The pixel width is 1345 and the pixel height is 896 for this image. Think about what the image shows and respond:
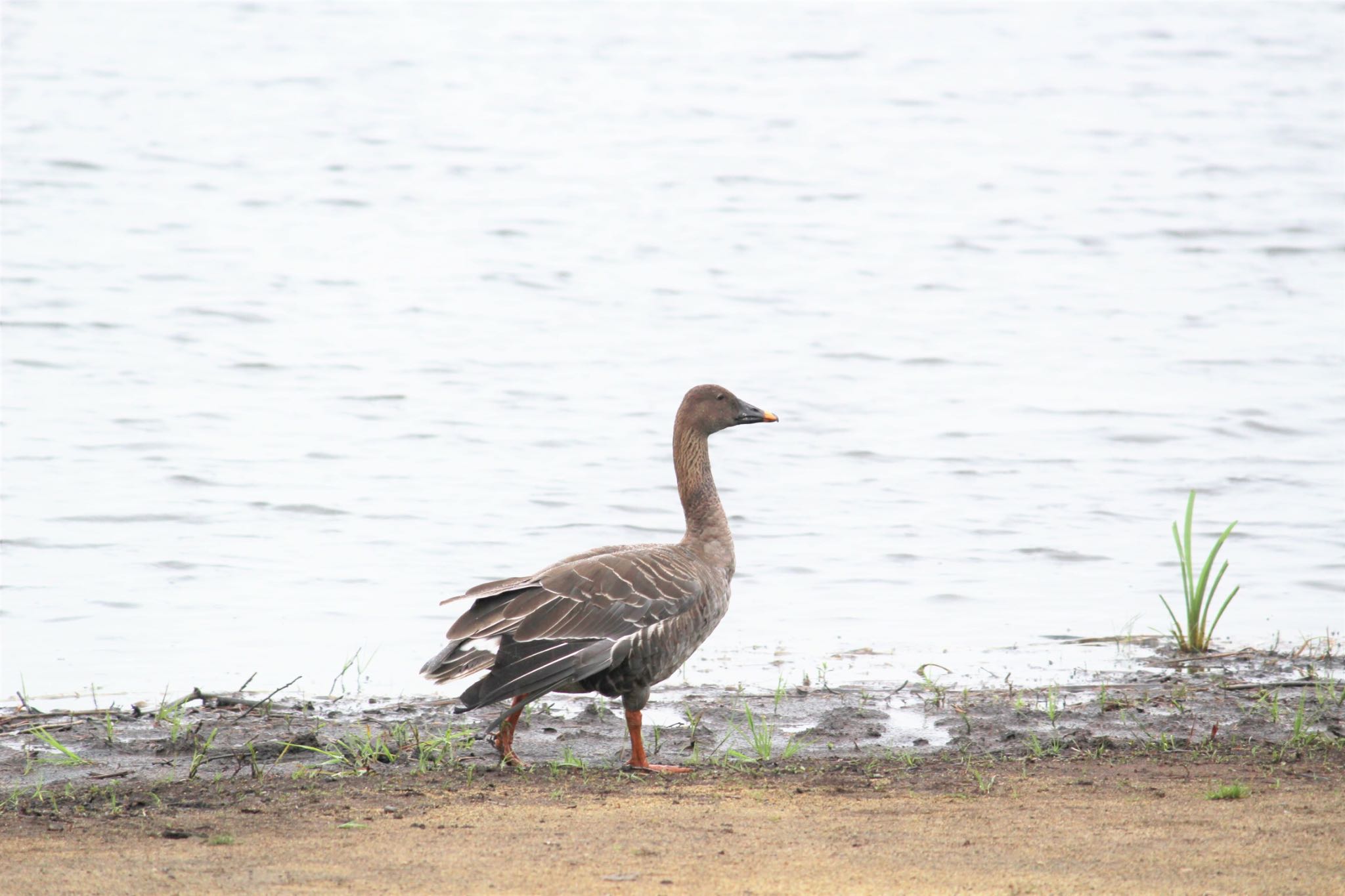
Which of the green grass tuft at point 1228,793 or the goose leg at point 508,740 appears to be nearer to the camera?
the green grass tuft at point 1228,793

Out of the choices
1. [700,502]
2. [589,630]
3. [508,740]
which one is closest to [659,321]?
[700,502]

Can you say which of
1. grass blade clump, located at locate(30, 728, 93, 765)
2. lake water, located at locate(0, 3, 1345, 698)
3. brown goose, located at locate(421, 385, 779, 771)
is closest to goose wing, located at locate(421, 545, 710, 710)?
brown goose, located at locate(421, 385, 779, 771)

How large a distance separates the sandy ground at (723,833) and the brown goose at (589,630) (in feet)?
1.24

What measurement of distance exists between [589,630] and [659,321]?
1178 centimetres

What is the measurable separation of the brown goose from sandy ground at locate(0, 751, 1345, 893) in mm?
377

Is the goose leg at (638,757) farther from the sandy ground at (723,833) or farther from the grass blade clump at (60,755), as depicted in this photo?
the grass blade clump at (60,755)

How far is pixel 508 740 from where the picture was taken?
6555mm

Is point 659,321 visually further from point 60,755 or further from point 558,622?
point 60,755

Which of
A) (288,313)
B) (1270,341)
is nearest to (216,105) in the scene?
(288,313)

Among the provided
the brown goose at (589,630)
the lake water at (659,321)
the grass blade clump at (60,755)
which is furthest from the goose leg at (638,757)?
the grass blade clump at (60,755)

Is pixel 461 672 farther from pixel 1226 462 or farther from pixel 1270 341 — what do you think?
pixel 1270 341

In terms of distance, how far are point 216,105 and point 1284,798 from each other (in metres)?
25.3

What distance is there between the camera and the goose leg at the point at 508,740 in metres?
6.46

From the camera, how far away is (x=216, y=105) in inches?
1088
